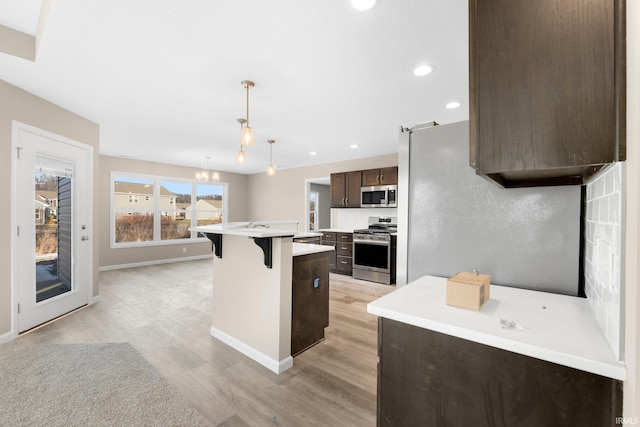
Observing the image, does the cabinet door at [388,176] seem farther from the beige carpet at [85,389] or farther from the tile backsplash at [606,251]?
the beige carpet at [85,389]

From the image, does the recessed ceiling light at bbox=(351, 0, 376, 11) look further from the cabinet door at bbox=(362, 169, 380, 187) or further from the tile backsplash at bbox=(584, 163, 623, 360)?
the cabinet door at bbox=(362, 169, 380, 187)

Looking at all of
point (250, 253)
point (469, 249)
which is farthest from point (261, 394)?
point (469, 249)

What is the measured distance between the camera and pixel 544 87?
0.78 m

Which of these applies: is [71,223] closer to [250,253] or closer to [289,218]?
[250,253]

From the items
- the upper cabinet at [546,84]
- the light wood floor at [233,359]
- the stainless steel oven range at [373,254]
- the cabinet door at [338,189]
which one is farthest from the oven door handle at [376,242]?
the upper cabinet at [546,84]

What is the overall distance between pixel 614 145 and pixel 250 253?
2282mm

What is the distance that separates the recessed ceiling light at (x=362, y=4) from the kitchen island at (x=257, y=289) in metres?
1.54

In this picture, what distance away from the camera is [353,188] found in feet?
19.0

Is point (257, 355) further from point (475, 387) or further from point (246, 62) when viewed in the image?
point (246, 62)

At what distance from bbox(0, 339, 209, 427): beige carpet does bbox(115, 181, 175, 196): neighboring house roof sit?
422 centimetres

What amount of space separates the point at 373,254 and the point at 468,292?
4129 millimetres

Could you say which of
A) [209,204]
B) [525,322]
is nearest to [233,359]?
[525,322]

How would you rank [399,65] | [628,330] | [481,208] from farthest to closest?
[399,65]
[481,208]
[628,330]

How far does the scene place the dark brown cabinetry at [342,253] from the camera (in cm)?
550
